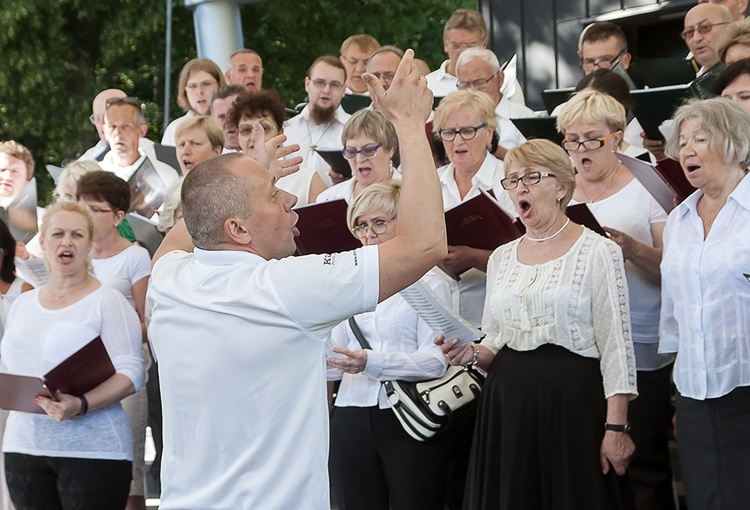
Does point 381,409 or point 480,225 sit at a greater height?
point 480,225

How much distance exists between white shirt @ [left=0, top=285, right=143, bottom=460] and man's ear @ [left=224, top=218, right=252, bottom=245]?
2.43 m

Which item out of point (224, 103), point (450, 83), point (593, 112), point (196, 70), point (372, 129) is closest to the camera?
point (593, 112)

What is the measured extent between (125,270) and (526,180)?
233 centimetres

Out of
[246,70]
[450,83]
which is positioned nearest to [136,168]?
[246,70]

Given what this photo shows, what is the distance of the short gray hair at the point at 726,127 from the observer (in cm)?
422

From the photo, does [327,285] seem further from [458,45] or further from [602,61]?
[458,45]

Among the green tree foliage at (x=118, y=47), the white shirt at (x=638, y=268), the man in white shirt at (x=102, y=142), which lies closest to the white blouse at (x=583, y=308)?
the white shirt at (x=638, y=268)

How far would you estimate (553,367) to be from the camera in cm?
441

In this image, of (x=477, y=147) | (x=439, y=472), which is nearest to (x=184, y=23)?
(x=477, y=147)

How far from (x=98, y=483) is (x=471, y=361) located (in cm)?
176

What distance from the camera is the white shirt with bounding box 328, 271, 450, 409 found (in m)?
4.64

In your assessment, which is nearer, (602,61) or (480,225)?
(480,225)

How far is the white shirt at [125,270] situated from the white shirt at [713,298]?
2.82 m

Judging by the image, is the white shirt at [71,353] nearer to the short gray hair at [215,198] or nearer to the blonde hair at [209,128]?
the blonde hair at [209,128]
